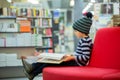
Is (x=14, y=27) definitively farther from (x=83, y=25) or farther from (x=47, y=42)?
(x=83, y=25)

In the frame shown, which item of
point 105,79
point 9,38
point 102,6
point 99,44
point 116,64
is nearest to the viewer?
point 105,79

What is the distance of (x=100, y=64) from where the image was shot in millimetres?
2541

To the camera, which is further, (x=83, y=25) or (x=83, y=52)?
(x=83, y=25)

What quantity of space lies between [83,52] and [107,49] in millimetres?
274

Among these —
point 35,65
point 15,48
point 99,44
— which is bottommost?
point 15,48

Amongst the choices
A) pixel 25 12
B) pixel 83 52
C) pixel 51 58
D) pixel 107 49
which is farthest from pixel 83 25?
pixel 25 12

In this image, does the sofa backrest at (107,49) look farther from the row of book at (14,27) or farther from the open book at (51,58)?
the row of book at (14,27)

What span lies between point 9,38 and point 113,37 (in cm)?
368

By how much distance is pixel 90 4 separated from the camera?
607 cm

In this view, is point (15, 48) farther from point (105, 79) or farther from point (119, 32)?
point (105, 79)

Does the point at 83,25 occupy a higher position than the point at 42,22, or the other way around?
the point at 83,25

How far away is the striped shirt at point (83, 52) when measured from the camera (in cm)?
269

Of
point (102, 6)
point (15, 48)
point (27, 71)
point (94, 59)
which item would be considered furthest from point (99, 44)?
point (15, 48)

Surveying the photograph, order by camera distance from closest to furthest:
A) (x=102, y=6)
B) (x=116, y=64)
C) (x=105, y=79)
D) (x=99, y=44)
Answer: (x=105, y=79)
(x=116, y=64)
(x=99, y=44)
(x=102, y=6)
